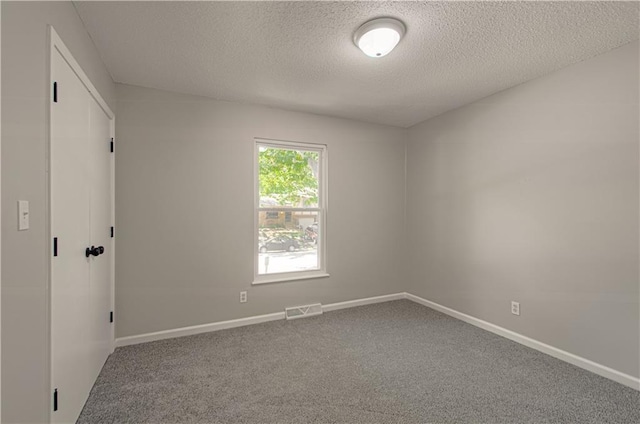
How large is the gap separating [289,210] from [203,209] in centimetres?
101

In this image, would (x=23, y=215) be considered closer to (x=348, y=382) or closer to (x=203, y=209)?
(x=203, y=209)

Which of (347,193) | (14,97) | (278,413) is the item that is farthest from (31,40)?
(347,193)

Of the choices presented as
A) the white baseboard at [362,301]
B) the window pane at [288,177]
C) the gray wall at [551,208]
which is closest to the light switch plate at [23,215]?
the window pane at [288,177]

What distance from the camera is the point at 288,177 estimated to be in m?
3.67

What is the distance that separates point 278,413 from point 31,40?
236 centimetres

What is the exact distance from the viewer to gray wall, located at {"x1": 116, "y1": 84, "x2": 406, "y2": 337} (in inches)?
112

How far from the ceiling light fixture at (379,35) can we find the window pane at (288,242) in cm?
211

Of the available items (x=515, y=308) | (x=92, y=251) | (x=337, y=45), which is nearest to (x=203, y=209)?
(x=92, y=251)

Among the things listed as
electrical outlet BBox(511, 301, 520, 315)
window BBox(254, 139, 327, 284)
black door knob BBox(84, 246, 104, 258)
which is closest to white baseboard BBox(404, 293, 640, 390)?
electrical outlet BBox(511, 301, 520, 315)

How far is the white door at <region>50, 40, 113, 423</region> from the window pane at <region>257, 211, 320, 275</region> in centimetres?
157

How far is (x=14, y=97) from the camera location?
1171mm

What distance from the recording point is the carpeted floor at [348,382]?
185 centimetres

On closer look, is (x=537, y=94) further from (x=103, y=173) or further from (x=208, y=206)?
(x=103, y=173)

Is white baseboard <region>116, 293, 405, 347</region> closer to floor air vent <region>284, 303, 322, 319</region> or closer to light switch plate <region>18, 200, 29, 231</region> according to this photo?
floor air vent <region>284, 303, 322, 319</region>
